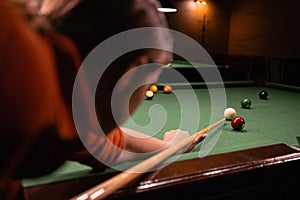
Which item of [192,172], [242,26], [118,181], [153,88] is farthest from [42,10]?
[242,26]

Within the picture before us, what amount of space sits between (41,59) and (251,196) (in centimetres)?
96

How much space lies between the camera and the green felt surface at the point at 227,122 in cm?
119

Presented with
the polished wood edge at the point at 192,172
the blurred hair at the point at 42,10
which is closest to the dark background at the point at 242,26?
the polished wood edge at the point at 192,172

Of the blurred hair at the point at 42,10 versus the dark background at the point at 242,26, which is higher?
the dark background at the point at 242,26

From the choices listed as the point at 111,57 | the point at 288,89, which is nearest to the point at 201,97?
the point at 288,89

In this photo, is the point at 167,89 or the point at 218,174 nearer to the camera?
the point at 218,174

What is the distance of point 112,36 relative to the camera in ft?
2.04

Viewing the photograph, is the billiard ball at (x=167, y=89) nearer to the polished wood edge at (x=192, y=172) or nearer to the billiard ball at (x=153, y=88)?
the billiard ball at (x=153, y=88)

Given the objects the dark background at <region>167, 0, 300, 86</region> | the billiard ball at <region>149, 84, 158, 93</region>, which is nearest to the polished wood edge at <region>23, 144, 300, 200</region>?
the billiard ball at <region>149, 84, 158, 93</region>

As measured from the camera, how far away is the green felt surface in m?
1.19

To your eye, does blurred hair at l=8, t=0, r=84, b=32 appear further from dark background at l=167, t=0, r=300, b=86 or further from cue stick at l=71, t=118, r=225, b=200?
dark background at l=167, t=0, r=300, b=86

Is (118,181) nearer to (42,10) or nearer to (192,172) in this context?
(192,172)

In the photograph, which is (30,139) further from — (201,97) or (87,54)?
(201,97)

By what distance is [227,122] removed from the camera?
6.38ft
